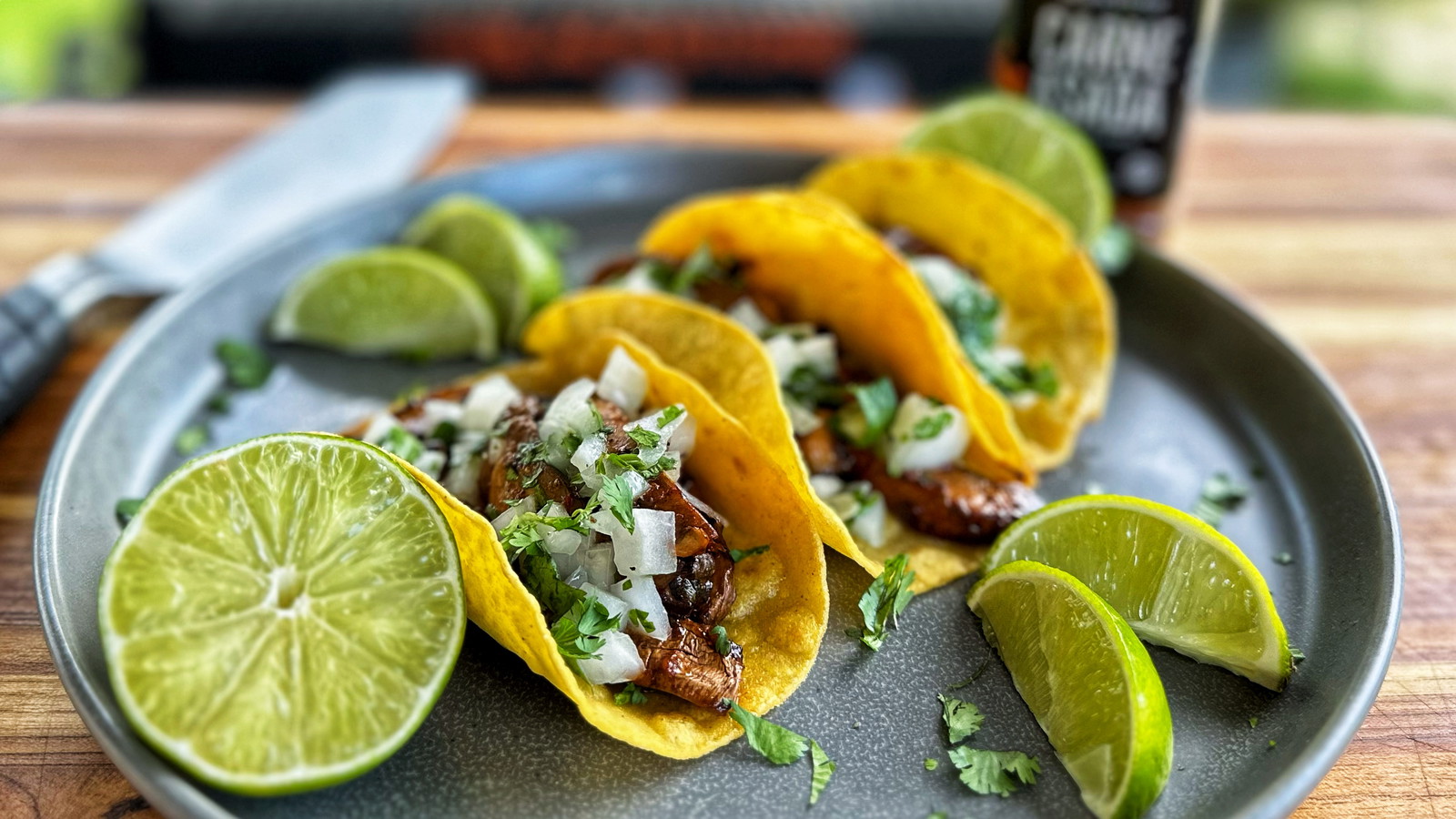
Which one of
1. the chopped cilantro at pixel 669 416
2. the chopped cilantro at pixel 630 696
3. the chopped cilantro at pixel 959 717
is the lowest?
the chopped cilantro at pixel 959 717

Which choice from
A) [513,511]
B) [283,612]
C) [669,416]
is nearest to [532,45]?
[669,416]

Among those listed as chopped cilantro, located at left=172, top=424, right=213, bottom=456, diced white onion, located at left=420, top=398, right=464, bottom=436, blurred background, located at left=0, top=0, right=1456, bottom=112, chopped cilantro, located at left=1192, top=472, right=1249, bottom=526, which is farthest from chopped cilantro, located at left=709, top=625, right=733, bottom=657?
blurred background, located at left=0, top=0, right=1456, bottom=112

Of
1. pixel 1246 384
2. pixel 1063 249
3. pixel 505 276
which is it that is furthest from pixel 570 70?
pixel 1246 384

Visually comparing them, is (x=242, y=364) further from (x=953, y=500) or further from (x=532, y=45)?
(x=532, y=45)

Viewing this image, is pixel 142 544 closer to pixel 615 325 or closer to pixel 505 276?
pixel 615 325

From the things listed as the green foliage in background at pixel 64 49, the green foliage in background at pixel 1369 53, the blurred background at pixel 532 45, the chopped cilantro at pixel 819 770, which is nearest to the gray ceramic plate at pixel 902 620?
the chopped cilantro at pixel 819 770

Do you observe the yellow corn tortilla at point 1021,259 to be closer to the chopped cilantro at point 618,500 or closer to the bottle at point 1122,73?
the bottle at point 1122,73
